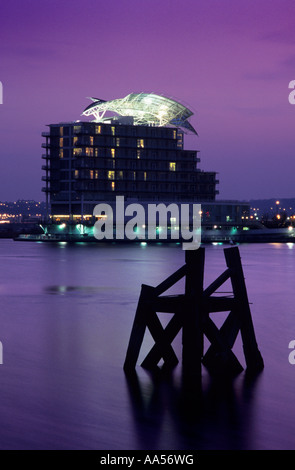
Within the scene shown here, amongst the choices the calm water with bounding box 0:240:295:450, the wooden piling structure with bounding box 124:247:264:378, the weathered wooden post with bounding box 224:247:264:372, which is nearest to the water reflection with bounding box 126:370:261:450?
the calm water with bounding box 0:240:295:450

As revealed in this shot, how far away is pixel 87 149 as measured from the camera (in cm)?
17675

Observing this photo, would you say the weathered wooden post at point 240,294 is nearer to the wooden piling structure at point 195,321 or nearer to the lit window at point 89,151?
the wooden piling structure at point 195,321

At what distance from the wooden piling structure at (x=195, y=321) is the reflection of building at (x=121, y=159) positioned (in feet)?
508

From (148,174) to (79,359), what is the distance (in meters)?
161

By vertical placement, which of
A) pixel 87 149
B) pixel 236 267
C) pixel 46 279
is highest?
pixel 87 149

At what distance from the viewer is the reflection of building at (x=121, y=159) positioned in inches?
6959

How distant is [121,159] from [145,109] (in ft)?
50.7

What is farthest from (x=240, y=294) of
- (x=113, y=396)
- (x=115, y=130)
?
(x=115, y=130)

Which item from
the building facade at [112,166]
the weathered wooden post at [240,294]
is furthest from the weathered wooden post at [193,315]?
the building facade at [112,166]

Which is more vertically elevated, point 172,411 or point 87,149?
point 87,149

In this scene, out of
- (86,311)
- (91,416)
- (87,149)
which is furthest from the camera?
(87,149)

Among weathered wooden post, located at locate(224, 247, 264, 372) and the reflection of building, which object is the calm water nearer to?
weathered wooden post, located at locate(224, 247, 264, 372)
